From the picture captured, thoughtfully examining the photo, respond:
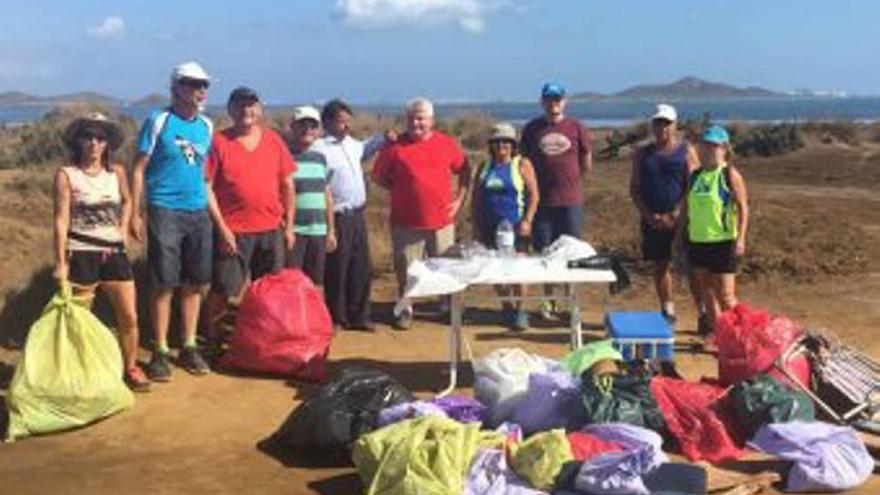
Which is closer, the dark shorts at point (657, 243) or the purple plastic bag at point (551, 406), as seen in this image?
the purple plastic bag at point (551, 406)

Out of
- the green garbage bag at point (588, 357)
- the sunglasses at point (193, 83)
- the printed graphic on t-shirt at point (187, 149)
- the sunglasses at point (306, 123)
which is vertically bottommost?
the green garbage bag at point (588, 357)

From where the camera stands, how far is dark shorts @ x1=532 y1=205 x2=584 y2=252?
9.70m

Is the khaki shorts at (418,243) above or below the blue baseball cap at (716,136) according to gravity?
below

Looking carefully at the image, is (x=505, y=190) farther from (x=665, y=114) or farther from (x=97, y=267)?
(x=97, y=267)

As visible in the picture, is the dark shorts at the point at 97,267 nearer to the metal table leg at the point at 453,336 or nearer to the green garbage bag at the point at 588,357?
the metal table leg at the point at 453,336

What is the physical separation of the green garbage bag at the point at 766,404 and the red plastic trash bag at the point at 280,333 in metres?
2.86

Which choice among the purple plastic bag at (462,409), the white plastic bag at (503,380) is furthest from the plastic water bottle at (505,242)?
the purple plastic bag at (462,409)

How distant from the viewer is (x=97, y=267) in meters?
7.40

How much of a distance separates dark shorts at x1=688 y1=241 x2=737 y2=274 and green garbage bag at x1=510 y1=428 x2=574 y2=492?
3.18 metres

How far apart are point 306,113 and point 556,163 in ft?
6.55

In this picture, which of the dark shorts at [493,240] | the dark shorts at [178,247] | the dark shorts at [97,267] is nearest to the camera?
the dark shorts at [97,267]

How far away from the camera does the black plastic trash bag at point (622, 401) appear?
638cm

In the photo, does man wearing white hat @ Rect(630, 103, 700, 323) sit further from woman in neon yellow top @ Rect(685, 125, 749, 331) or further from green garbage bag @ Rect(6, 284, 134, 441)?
green garbage bag @ Rect(6, 284, 134, 441)

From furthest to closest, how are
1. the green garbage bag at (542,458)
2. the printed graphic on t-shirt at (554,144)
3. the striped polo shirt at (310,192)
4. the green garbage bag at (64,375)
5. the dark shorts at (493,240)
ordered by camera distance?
the printed graphic on t-shirt at (554,144) → the dark shorts at (493,240) → the striped polo shirt at (310,192) → the green garbage bag at (64,375) → the green garbage bag at (542,458)
